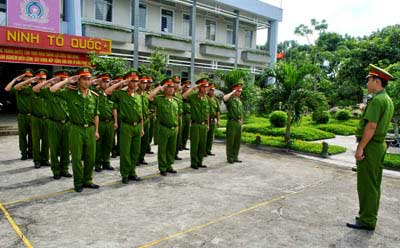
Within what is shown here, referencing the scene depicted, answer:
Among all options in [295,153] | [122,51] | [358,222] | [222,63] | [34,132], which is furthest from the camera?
[222,63]

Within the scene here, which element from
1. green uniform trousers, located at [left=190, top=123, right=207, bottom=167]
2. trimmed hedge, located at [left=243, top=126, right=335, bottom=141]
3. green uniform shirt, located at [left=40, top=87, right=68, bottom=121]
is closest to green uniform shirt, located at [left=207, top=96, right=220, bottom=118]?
green uniform trousers, located at [left=190, top=123, right=207, bottom=167]

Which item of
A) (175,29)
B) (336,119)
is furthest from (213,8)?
(336,119)

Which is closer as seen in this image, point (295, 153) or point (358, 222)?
point (358, 222)

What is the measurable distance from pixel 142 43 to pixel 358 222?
16352 mm

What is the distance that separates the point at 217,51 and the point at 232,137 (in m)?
15.4

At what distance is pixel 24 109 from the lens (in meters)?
8.02

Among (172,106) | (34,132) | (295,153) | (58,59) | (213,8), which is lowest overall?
(295,153)

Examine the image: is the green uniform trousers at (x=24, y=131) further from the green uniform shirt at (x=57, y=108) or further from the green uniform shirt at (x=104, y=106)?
the green uniform shirt at (x=104, y=106)

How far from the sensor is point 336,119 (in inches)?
805

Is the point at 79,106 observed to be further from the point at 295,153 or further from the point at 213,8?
the point at 213,8

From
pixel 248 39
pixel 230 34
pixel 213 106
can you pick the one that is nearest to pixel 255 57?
pixel 230 34

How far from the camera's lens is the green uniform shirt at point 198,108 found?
8.00 metres

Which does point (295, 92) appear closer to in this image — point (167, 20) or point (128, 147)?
point (128, 147)

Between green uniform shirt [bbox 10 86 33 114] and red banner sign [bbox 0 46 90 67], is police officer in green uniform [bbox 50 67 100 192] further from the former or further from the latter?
red banner sign [bbox 0 46 90 67]
